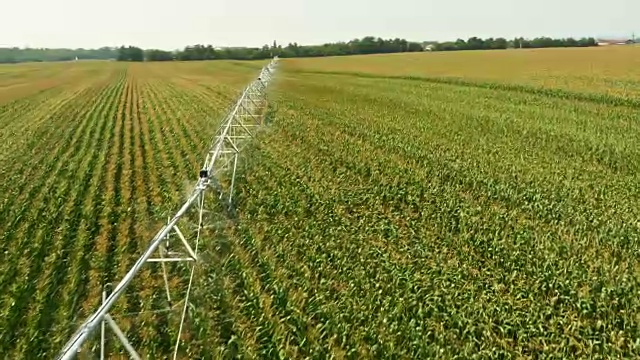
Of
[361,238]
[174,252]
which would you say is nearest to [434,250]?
[361,238]

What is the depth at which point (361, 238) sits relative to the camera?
35.4 feet

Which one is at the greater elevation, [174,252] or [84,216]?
[174,252]

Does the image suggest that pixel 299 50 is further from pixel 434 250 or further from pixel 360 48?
pixel 434 250

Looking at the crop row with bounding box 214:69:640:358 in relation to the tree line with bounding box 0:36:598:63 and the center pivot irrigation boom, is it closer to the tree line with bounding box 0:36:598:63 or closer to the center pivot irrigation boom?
the center pivot irrigation boom

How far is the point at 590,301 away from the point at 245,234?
6821 millimetres

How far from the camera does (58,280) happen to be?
9062 millimetres

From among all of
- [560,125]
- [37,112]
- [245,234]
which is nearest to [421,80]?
[560,125]

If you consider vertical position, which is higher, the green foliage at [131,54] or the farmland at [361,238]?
the green foliage at [131,54]

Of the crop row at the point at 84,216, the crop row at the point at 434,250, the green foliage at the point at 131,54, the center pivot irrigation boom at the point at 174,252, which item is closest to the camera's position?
the center pivot irrigation boom at the point at 174,252

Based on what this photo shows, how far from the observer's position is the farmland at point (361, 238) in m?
7.29

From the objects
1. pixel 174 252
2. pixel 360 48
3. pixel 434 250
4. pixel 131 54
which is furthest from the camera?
pixel 131 54

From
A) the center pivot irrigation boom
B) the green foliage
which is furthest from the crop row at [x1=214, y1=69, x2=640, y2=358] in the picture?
the green foliage

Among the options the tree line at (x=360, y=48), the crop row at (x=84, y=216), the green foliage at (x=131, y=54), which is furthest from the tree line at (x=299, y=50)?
the crop row at (x=84, y=216)

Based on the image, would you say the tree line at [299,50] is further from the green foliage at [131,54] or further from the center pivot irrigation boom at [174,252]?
the center pivot irrigation boom at [174,252]
